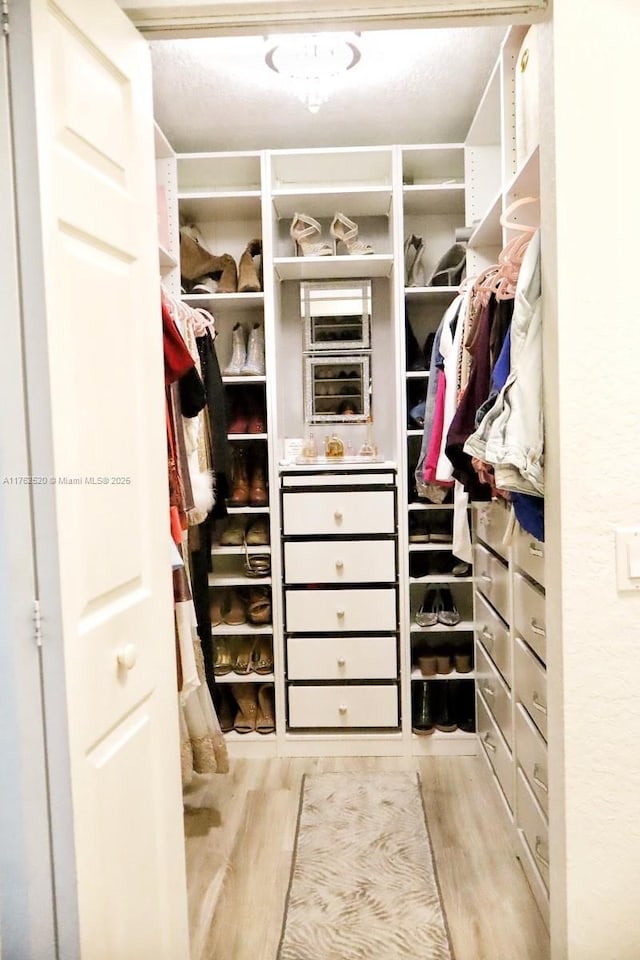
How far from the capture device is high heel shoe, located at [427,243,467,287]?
260 cm

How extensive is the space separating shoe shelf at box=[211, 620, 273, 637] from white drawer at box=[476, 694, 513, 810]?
906 millimetres

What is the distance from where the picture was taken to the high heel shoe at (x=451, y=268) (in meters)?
2.60

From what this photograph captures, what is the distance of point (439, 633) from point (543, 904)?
132 cm

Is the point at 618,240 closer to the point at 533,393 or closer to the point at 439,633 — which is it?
the point at 533,393

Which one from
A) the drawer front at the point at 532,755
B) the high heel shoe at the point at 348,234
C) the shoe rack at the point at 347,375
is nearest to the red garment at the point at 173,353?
the shoe rack at the point at 347,375

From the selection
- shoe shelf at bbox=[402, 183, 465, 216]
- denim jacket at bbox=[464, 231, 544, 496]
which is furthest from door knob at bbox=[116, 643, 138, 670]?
shoe shelf at bbox=[402, 183, 465, 216]

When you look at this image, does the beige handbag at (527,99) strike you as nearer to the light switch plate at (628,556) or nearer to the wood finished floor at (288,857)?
the light switch plate at (628,556)

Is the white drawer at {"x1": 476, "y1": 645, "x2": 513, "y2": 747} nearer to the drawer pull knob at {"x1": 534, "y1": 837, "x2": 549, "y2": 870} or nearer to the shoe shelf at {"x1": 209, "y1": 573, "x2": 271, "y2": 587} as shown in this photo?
the drawer pull knob at {"x1": 534, "y1": 837, "x2": 549, "y2": 870}

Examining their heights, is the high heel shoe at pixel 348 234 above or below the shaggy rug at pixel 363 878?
above

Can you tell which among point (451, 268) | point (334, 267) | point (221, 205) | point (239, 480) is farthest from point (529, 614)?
point (221, 205)

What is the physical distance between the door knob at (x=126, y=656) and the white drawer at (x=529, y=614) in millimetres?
946

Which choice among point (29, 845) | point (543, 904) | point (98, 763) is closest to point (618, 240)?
point (98, 763)

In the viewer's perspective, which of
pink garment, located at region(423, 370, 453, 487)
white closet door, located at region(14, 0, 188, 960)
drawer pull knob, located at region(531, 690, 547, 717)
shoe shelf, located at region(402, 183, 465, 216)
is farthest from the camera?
shoe shelf, located at region(402, 183, 465, 216)

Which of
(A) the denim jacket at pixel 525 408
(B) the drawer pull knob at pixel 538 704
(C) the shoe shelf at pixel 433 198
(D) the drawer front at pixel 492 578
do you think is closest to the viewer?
(A) the denim jacket at pixel 525 408
